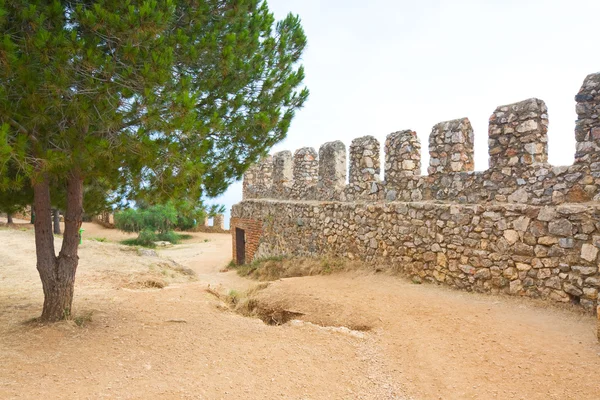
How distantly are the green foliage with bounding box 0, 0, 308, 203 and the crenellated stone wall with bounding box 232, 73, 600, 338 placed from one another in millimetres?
3716

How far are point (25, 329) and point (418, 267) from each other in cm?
605

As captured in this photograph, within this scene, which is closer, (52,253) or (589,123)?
(52,253)

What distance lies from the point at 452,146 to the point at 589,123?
2.11m

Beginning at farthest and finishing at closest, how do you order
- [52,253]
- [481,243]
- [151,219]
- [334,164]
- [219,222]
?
[219,222] → [151,219] → [334,164] → [481,243] → [52,253]

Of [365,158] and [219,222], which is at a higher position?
[365,158]

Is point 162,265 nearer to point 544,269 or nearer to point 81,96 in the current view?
point 81,96

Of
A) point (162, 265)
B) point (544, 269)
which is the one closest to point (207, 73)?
point (544, 269)

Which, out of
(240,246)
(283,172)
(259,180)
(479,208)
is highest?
(283,172)

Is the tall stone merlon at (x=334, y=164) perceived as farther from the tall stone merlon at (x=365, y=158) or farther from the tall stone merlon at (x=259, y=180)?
the tall stone merlon at (x=259, y=180)

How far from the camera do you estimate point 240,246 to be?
1516 cm

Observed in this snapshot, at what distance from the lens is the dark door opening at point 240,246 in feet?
48.7

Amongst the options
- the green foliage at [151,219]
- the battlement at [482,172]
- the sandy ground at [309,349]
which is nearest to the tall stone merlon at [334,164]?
the battlement at [482,172]

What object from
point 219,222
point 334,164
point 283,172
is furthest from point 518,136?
point 219,222

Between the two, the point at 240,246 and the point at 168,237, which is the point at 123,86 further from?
the point at 168,237
